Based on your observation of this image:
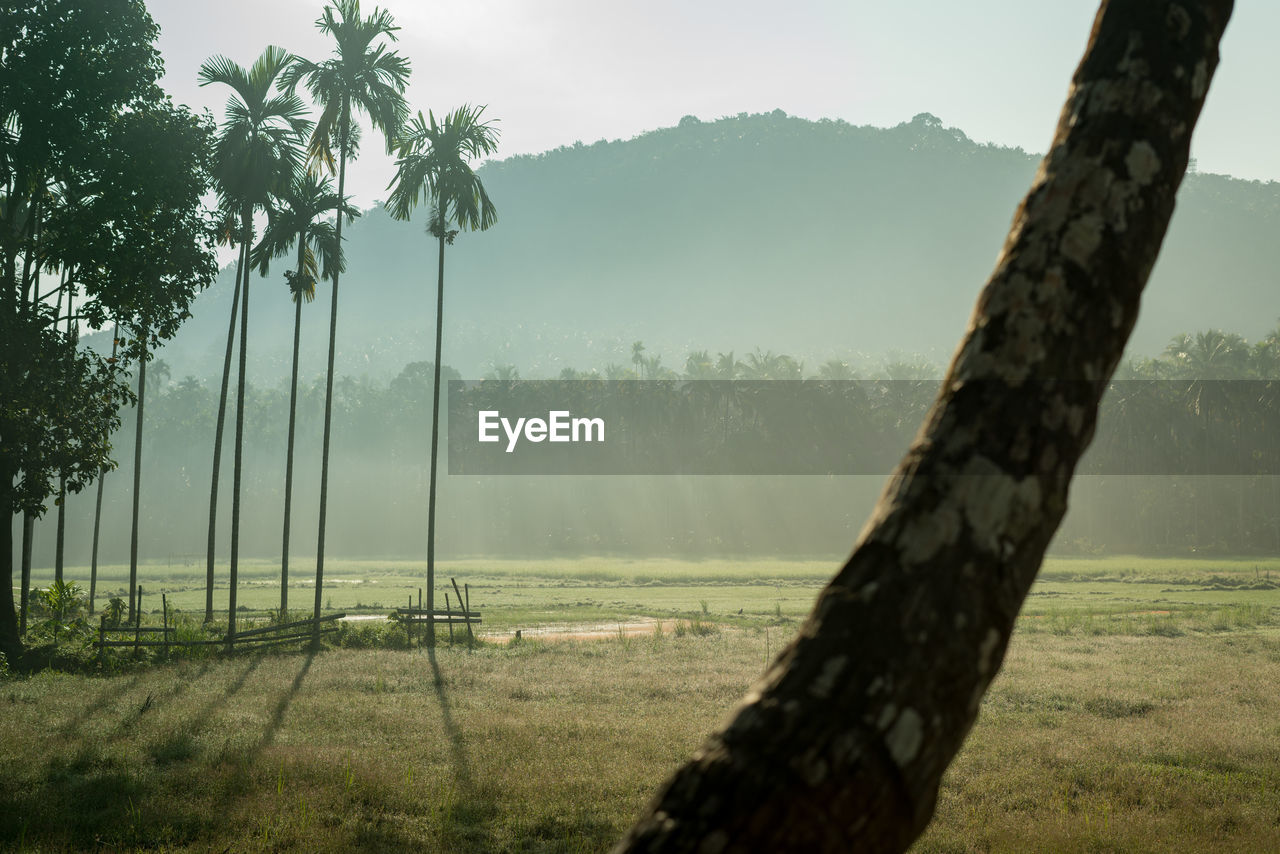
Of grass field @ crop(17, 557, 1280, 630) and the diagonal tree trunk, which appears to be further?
grass field @ crop(17, 557, 1280, 630)

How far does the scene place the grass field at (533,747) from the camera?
8.12m

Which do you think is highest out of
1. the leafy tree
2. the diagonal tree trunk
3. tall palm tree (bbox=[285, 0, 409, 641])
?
tall palm tree (bbox=[285, 0, 409, 641])

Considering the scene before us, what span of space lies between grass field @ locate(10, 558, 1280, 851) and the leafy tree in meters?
5.12

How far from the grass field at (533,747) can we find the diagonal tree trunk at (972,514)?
656cm

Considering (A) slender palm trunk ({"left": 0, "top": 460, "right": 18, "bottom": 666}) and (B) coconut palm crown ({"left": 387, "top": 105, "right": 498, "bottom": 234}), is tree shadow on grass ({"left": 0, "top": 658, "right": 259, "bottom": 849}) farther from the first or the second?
(B) coconut palm crown ({"left": 387, "top": 105, "right": 498, "bottom": 234})

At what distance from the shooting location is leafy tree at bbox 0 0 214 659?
57.3 feet

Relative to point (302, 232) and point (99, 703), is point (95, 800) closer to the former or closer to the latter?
point (99, 703)

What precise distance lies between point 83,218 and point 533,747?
13.9 meters

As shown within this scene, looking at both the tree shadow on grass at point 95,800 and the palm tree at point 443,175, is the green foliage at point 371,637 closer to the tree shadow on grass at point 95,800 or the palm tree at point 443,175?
the palm tree at point 443,175

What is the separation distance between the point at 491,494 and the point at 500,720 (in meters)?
116

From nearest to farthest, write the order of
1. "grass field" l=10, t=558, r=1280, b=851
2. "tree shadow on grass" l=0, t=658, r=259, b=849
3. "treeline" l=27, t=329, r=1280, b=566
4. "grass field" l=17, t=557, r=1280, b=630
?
"tree shadow on grass" l=0, t=658, r=259, b=849
"grass field" l=10, t=558, r=1280, b=851
"grass field" l=17, t=557, r=1280, b=630
"treeline" l=27, t=329, r=1280, b=566

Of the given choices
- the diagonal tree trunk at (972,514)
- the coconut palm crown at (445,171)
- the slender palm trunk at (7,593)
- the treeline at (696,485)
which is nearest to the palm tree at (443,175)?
the coconut palm crown at (445,171)

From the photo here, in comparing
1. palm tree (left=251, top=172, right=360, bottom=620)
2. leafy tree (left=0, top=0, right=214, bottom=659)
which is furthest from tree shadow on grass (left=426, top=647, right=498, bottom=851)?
palm tree (left=251, top=172, right=360, bottom=620)

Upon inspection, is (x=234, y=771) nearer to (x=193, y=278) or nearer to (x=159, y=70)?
(x=193, y=278)
